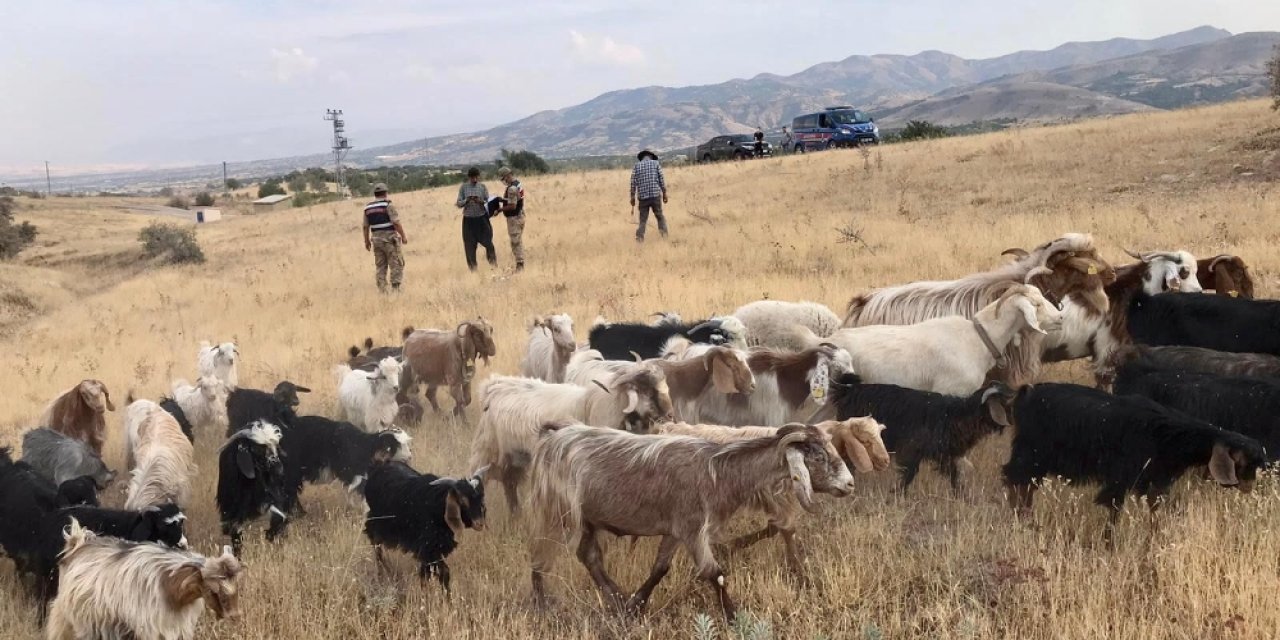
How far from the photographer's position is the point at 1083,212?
15.1 metres

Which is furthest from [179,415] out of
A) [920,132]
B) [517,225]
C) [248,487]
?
[920,132]

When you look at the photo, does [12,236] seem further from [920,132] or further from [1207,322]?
[1207,322]

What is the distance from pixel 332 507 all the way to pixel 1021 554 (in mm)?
4949

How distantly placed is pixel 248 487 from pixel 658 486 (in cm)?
311

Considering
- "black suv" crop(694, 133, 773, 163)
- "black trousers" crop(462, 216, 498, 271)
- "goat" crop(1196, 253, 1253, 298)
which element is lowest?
"goat" crop(1196, 253, 1253, 298)

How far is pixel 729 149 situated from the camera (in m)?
42.3


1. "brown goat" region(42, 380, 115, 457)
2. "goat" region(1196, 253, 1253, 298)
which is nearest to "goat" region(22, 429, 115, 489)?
"brown goat" region(42, 380, 115, 457)

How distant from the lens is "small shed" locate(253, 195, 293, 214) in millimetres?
56066

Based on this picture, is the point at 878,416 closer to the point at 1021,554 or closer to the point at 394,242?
the point at 1021,554

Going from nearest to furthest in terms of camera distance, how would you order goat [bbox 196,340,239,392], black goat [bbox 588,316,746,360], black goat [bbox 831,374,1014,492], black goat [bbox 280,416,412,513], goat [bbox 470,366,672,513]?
black goat [bbox 831,374,1014,492]
goat [bbox 470,366,672,513]
black goat [bbox 280,416,412,513]
black goat [bbox 588,316,746,360]
goat [bbox 196,340,239,392]

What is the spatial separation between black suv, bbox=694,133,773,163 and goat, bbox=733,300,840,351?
33241 millimetres

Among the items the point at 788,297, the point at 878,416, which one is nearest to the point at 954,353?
the point at 878,416

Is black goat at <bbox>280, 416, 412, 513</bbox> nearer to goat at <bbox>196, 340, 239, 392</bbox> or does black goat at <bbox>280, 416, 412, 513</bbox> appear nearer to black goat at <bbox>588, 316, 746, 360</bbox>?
black goat at <bbox>588, 316, 746, 360</bbox>

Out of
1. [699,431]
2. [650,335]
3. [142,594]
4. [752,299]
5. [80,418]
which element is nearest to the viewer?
[142,594]
